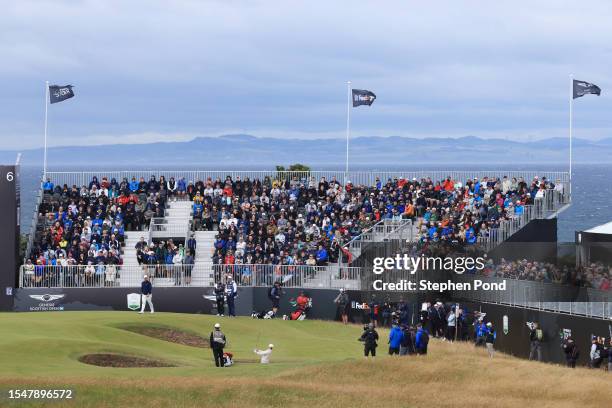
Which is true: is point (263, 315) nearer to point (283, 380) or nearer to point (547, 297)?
point (547, 297)

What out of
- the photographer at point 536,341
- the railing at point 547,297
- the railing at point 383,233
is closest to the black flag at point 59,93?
the railing at point 383,233

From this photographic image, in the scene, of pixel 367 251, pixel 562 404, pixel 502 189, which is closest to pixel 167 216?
pixel 367 251

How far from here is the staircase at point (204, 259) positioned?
55.7 m

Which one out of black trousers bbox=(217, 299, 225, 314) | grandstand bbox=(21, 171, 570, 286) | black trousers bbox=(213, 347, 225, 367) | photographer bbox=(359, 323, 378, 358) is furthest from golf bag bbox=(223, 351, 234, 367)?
grandstand bbox=(21, 171, 570, 286)

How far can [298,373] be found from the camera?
35281mm

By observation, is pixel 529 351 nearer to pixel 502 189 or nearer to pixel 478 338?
pixel 478 338

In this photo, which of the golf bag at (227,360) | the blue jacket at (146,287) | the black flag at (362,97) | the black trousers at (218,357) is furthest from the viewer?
the black flag at (362,97)

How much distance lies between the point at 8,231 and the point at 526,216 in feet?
81.9

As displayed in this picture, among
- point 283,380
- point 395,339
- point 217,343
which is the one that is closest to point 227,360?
point 217,343

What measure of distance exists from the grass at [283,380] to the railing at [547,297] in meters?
4.39

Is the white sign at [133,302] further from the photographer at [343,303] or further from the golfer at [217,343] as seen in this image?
the golfer at [217,343]

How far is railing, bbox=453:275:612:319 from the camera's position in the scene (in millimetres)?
43000

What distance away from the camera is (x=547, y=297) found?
1806 inches

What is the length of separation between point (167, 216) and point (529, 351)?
22513mm
